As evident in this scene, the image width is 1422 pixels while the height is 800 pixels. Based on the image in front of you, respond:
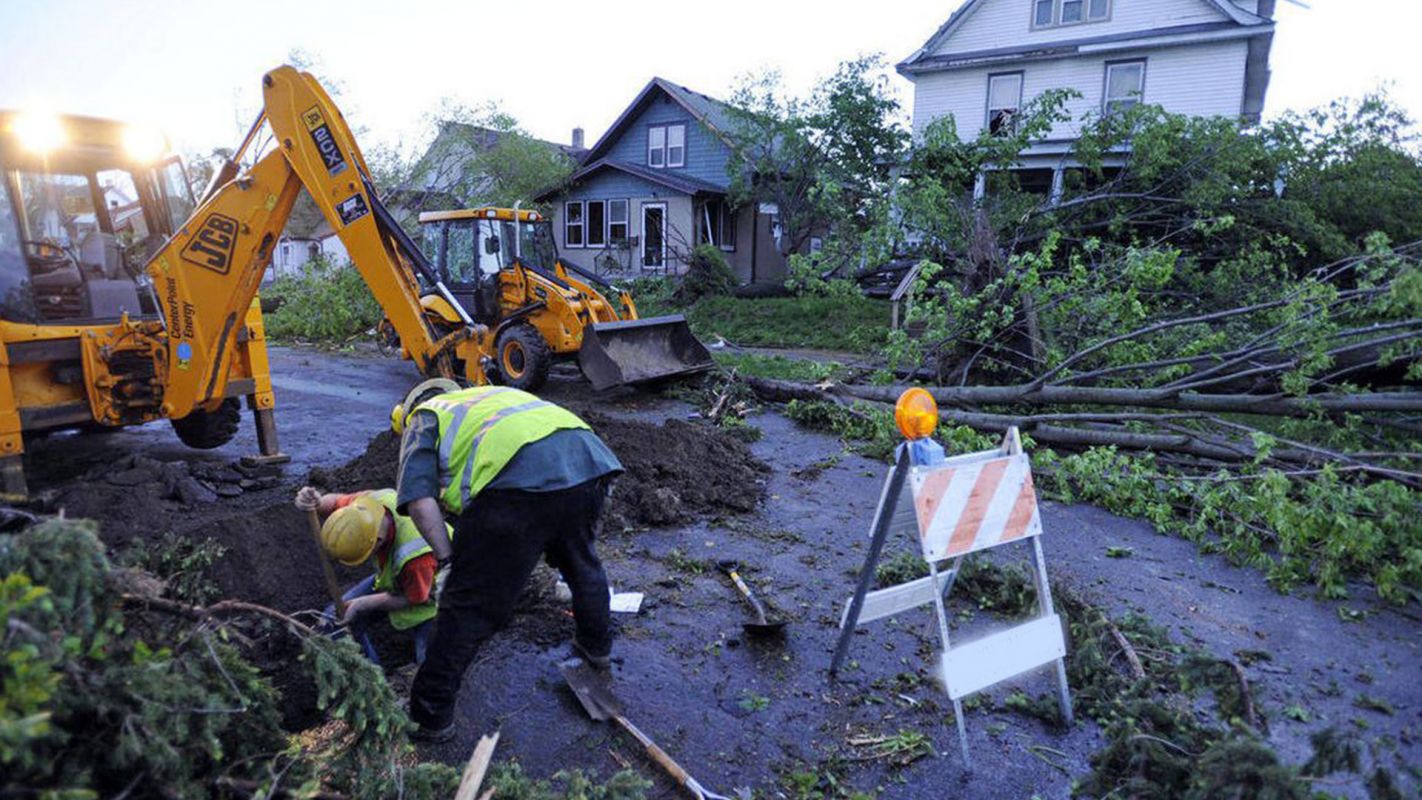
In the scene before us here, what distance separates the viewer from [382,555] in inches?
143

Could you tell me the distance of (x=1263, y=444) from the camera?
5371 mm

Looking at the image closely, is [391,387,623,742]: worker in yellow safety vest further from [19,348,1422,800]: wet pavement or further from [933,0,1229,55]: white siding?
[933,0,1229,55]: white siding

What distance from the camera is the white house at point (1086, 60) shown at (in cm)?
1911

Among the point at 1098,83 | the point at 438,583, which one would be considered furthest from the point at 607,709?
the point at 1098,83

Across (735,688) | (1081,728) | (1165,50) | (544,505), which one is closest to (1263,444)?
(1081,728)

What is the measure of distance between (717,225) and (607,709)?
23.5 meters

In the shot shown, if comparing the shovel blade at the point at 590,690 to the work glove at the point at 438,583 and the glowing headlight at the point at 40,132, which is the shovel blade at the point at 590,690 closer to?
the work glove at the point at 438,583

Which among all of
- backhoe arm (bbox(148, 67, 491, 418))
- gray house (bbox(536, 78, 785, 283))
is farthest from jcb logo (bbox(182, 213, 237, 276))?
gray house (bbox(536, 78, 785, 283))

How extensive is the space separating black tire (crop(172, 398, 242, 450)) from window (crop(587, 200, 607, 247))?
19.7 m

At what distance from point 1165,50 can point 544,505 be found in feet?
72.3

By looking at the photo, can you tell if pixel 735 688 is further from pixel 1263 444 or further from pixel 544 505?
pixel 1263 444

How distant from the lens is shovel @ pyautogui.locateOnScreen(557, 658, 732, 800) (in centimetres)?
294

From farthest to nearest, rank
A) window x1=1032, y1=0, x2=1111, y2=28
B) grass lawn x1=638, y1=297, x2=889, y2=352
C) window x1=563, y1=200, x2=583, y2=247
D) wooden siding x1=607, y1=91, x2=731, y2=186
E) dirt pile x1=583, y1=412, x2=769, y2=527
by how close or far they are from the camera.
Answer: window x1=563, y1=200, x2=583, y2=247 < wooden siding x1=607, y1=91, x2=731, y2=186 < window x1=1032, y1=0, x2=1111, y2=28 < grass lawn x1=638, y1=297, x2=889, y2=352 < dirt pile x1=583, y1=412, x2=769, y2=527

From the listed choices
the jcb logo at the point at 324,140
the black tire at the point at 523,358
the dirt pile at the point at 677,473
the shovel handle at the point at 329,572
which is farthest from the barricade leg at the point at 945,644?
the black tire at the point at 523,358
